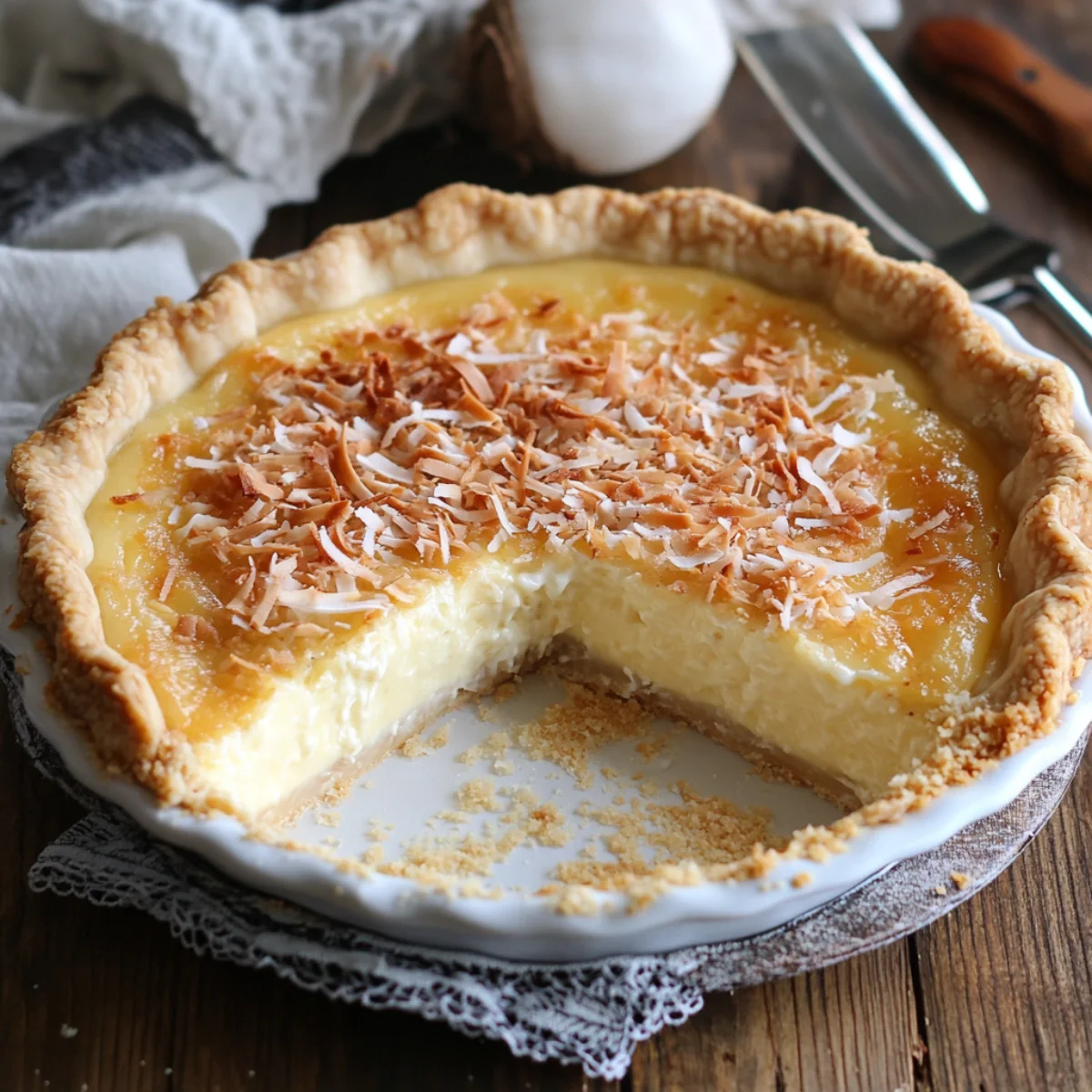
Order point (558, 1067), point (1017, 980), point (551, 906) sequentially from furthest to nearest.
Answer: point (1017, 980) → point (558, 1067) → point (551, 906)

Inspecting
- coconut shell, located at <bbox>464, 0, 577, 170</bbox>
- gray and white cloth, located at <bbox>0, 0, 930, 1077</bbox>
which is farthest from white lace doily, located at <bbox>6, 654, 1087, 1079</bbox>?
coconut shell, located at <bbox>464, 0, 577, 170</bbox>

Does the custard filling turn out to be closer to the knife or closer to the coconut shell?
the knife

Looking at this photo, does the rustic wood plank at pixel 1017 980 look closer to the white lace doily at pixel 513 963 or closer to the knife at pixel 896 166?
the white lace doily at pixel 513 963

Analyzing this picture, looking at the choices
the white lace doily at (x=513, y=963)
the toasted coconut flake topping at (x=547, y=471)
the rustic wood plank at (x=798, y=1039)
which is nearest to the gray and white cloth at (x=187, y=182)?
the white lace doily at (x=513, y=963)

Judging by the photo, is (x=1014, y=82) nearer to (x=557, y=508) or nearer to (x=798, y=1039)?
(x=557, y=508)

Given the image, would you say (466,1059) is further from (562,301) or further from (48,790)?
(562,301)

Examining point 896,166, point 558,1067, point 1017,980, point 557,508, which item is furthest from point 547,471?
point 896,166
